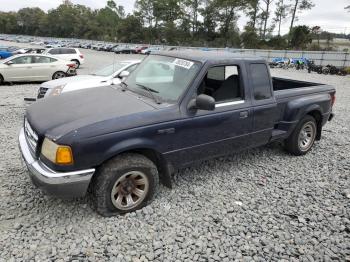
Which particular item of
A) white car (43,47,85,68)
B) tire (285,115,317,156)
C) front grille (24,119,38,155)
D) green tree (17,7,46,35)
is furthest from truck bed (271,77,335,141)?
green tree (17,7,46,35)

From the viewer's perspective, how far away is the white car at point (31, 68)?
13.1 meters

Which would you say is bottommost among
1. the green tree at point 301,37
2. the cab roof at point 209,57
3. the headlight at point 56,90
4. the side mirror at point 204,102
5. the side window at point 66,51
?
the headlight at point 56,90

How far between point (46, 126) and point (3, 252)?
1312 mm

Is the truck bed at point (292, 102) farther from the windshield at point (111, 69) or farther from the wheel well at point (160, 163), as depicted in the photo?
the windshield at point (111, 69)

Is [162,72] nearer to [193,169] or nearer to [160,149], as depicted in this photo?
[160,149]

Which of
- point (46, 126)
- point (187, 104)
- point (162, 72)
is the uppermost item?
point (162, 72)

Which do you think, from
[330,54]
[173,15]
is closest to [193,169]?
[330,54]

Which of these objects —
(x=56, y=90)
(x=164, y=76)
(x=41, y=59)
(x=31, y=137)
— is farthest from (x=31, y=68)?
(x=164, y=76)

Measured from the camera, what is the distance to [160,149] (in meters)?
3.54

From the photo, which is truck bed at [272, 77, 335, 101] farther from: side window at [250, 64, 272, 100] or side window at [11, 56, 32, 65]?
side window at [11, 56, 32, 65]

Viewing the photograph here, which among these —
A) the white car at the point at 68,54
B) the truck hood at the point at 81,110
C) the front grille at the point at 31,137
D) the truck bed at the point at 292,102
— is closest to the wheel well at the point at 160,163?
the truck hood at the point at 81,110

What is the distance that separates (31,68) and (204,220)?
12.6 metres

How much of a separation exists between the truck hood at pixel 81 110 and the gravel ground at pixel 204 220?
3.45ft

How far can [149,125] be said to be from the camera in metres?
3.37
